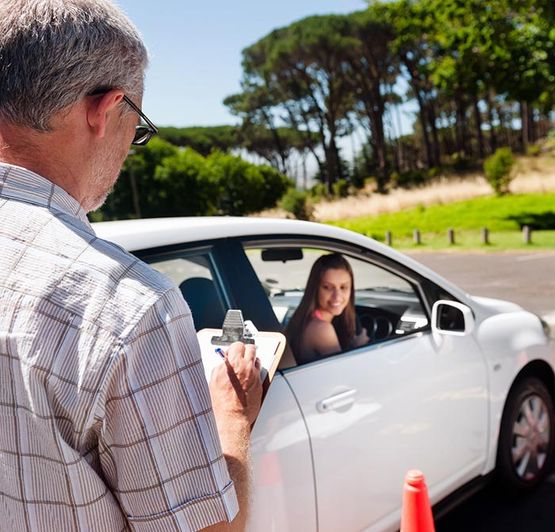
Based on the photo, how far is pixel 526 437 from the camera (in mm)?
3225

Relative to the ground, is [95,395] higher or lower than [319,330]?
higher

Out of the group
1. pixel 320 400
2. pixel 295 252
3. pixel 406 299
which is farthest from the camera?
pixel 406 299

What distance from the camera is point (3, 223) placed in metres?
0.96

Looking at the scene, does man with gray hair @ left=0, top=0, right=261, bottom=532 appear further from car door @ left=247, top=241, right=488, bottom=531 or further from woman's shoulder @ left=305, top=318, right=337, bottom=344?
woman's shoulder @ left=305, top=318, right=337, bottom=344

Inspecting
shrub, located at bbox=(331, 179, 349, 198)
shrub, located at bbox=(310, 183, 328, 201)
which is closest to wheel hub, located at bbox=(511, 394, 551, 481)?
shrub, located at bbox=(331, 179, 349, 198)

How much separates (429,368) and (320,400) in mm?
673

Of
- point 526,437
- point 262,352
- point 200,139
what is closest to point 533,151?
point 200,139

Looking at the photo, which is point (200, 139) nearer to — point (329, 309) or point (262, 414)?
point (329, 309)

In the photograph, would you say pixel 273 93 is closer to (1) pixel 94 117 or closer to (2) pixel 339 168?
(2) pixel 339 168

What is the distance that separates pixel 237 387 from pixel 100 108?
535 mm

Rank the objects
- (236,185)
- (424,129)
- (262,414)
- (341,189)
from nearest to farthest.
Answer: (262,414) < (236,185) < (341,189) < (424,129)

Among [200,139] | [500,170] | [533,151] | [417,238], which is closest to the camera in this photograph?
[417,238]

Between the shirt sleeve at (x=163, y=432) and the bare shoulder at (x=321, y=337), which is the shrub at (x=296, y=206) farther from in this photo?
the shirt sleeve at (x=163, y=432)

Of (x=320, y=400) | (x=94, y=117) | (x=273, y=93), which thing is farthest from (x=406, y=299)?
(x=273, y=93)
